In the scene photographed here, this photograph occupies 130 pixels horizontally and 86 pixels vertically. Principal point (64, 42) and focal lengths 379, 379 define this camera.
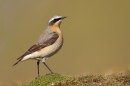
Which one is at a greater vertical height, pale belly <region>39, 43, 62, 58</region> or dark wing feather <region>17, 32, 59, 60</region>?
dark wing feather <region>17, 32, 59, 60</region>

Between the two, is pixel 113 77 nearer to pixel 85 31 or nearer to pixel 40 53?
pixel 40 53

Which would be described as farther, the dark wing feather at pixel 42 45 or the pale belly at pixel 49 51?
the dark wing feather at pixel 42 45

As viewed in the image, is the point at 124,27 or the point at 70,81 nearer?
the point at 70,81

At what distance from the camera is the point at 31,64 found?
830 inches

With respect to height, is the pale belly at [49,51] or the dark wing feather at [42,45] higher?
the dark wing feather at [42,45]

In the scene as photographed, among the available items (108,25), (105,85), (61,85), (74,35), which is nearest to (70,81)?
(61,85)

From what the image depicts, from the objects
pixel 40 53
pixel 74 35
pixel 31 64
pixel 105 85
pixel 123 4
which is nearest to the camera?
pixel 105 85

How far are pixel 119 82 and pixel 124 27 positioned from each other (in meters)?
18.3

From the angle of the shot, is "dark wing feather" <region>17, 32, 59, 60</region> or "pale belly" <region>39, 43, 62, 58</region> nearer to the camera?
"pale belly" <region>39, 43, 62, 58</region>

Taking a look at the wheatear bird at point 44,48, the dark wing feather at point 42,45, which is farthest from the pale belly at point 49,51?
the dark wing feather at point 42,45

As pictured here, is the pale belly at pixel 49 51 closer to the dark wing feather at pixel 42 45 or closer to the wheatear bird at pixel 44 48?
the wheatear bird at pixel 44 48

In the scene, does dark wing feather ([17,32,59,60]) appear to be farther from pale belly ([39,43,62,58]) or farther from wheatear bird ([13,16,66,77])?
pale belly ([39,43,62,58])

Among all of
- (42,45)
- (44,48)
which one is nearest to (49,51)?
(44,48)

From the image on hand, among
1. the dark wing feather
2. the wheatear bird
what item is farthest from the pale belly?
the dark wing feather
